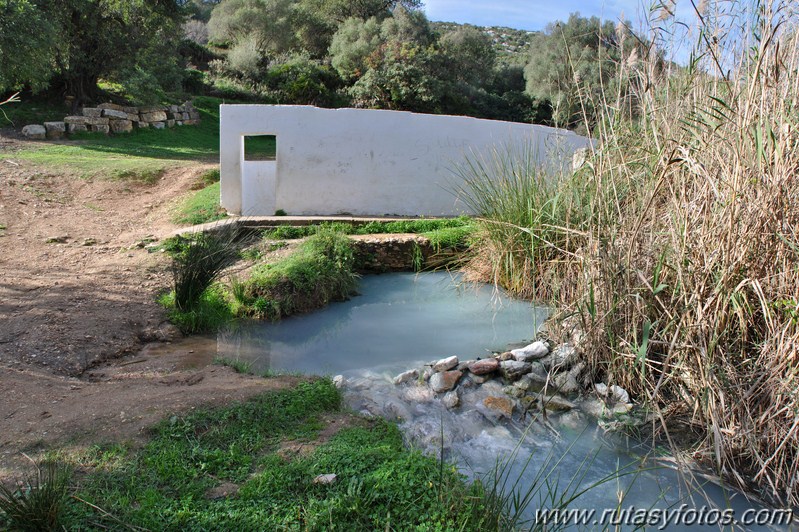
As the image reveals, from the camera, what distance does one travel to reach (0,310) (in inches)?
193

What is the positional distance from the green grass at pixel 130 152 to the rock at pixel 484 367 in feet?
22.9

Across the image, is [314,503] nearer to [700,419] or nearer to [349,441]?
[349,441]

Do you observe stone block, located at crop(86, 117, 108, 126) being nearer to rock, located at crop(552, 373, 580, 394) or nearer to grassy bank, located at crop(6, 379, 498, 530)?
grassy bank, located at crop(6, 379, 498, 530)

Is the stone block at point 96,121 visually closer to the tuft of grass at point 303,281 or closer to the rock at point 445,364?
the tuft of grass at point 303,281

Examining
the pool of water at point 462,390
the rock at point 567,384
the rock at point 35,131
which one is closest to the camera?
the pool of water at point 462,390

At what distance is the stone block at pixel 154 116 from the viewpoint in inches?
540

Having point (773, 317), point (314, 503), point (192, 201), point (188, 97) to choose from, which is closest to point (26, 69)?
point (192, 201)

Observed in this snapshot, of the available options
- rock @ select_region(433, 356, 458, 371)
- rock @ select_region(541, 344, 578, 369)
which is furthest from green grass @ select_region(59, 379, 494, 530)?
rock @ select_region(541, 344, 578, 369)

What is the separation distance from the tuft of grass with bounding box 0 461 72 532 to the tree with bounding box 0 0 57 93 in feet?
30.7

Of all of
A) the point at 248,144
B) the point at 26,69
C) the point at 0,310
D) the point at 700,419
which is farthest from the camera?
the point at 248,144

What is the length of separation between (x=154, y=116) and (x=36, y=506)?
1298 cm

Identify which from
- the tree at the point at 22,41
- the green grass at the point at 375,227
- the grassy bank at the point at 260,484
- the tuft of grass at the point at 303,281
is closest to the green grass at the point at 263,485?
the grassy bank at the point at 260,484

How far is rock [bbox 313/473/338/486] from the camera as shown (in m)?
2.59

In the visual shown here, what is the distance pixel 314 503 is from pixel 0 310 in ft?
12.0
